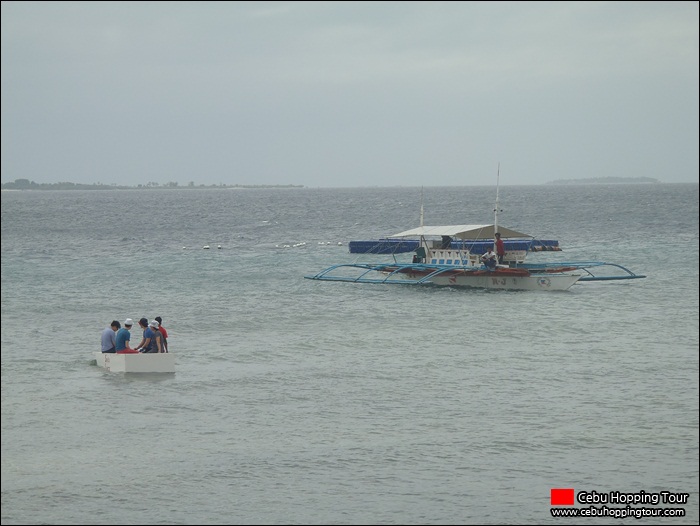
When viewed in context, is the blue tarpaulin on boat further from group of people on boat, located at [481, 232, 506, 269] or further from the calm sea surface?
the calm sea surface

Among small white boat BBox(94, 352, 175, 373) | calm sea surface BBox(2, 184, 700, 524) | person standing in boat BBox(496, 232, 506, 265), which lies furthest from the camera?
person standing in boat BBox(496, 232, 506, 265)

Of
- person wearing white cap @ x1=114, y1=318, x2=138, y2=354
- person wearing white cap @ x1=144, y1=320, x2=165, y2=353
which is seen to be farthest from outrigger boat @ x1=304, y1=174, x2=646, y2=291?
person wearing white cap @ x1=114, y1=318, x2=138, y2=354

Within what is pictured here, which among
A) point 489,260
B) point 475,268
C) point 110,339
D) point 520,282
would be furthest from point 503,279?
point 110,339

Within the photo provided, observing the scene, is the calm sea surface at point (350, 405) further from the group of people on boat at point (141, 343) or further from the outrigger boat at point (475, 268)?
the outrigger boat at point (475, 268)

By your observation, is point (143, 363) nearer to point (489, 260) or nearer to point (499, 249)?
point (489, 260)

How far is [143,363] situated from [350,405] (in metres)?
5.93

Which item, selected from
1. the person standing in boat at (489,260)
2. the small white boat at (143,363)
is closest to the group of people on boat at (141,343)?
the small white boat at (143,363)

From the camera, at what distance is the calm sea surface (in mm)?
14648

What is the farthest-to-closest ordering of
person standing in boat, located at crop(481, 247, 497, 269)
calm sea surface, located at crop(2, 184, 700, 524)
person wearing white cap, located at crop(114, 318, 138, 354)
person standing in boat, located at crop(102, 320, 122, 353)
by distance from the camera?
person standing in boat, located at crop(481, 247, 497, 269), person standing in boat, located at crop(102, 320, 122, 353), person wearing white cap, located at crop(114, 318, 138, 354), calm sea surface, located at crop(2, 184, 700, 524)

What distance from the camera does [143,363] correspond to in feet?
76.5

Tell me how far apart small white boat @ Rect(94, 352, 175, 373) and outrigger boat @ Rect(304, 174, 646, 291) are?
19491 mm

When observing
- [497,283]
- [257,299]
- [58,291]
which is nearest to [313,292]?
[257,299]

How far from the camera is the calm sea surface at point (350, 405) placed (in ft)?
48.1

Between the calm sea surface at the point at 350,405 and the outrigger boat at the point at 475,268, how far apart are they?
87 cm
